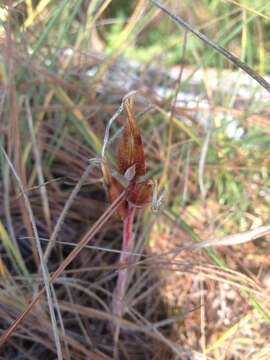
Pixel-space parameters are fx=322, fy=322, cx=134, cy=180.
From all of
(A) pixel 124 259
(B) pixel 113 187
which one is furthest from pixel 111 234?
(B) pixel 113 187

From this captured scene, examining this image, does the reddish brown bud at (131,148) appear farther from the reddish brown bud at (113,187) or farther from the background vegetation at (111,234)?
the background vegetation at (111,234)

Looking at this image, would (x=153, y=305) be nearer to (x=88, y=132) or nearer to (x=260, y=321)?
(x=260, y=321)

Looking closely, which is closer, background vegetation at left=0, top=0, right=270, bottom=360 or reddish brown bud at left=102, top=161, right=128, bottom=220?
reddish brown bud at left=102, top=161, right=128, bottom=220

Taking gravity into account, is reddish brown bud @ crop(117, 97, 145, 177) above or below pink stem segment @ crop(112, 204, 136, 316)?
above

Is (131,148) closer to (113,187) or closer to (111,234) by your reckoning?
(113,187)

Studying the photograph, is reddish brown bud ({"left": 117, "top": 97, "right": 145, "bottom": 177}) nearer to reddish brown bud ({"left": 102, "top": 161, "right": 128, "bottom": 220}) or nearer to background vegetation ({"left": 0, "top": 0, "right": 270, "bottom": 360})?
reddish brown bud ({"left": 102, "top": 161, "right": 128, "bottom": 220})

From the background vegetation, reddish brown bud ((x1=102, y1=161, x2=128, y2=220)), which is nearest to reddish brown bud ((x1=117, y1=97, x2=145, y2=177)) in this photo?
reddish brown bud ((x1=102, y1=161, x2=128, y2=220))

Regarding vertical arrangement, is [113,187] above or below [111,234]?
above

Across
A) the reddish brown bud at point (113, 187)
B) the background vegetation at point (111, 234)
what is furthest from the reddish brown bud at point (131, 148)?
the background vegetation at point (111, 234)

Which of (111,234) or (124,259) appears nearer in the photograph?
(124,259)
